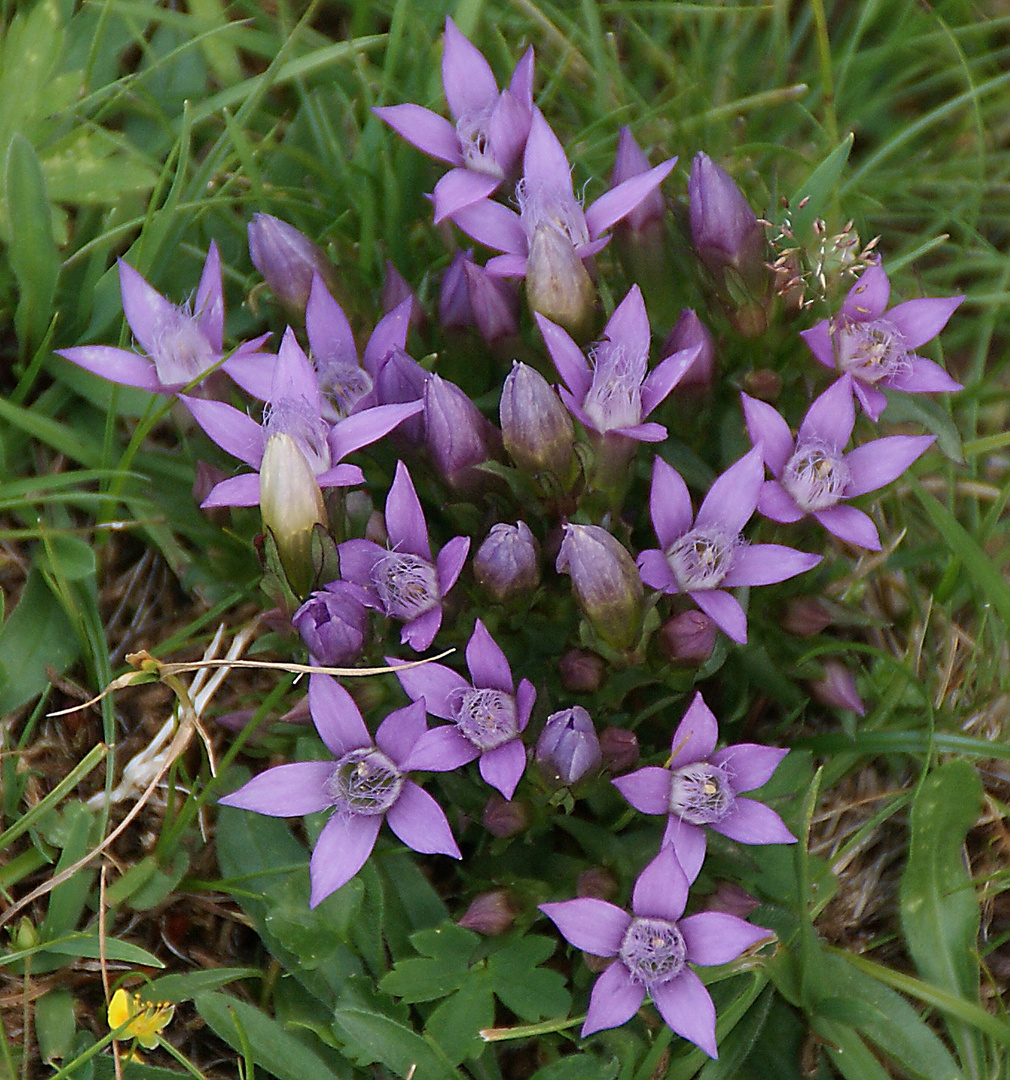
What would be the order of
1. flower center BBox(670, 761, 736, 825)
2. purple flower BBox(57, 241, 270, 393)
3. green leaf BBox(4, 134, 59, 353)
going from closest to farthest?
1. flower center BBox(670, 761, 736, 825)
2. purple flower BBox(57, 241, 270, 393)
3. green leaf BBox(4, 134, 59, 353)

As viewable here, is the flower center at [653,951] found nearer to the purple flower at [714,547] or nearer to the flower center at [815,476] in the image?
the purple flower at [714,547]

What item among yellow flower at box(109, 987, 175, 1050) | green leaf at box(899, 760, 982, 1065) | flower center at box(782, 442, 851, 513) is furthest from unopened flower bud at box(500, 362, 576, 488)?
yellow flower at box(109, 987, 175, 1050)

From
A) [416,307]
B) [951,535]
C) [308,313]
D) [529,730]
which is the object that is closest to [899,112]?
[951,535]

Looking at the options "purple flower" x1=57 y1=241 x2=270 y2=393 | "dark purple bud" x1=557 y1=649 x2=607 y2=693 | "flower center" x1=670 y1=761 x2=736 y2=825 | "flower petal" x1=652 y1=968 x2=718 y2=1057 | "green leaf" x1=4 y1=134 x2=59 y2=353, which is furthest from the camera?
"green leaf" x1=4 y1=134 x2=59 y2=353

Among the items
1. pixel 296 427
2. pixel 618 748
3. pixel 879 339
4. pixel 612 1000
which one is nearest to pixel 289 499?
pixel 296 427

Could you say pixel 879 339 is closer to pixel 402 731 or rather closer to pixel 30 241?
pixel 402 731

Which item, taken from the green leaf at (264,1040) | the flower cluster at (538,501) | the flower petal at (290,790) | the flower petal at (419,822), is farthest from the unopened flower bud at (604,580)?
the green leaf at (264,1040)

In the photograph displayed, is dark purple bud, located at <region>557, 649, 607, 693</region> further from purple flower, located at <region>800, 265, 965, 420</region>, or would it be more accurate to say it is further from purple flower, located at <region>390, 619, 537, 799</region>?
purple flower, located at <region>800, 265, 965, 420</region>
